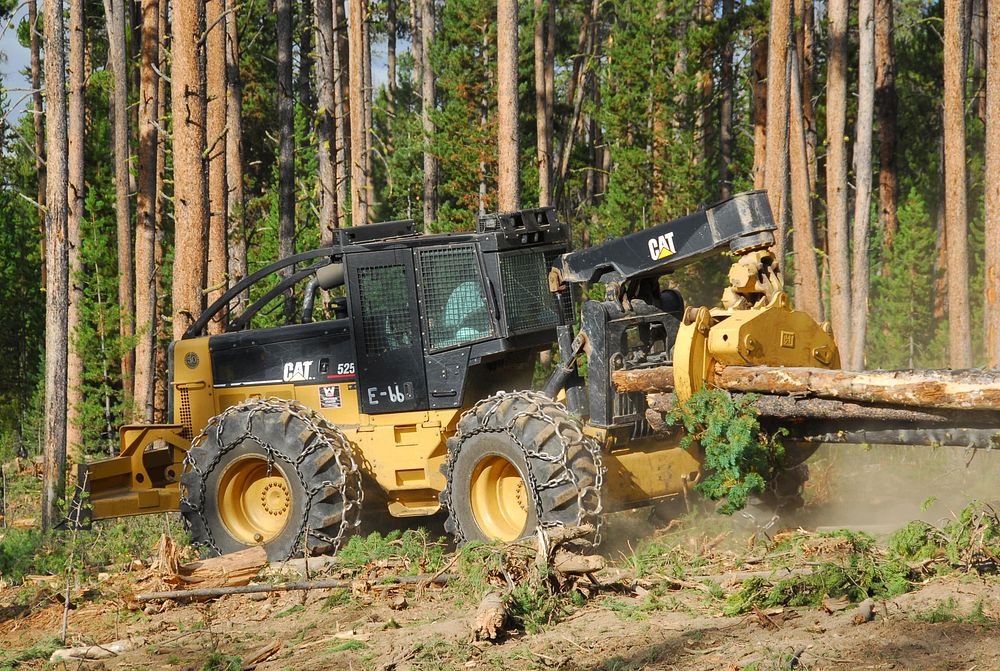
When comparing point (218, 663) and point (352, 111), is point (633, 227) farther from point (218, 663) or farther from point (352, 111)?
point (218, 663)

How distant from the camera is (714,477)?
855cm

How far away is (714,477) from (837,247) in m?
14.1

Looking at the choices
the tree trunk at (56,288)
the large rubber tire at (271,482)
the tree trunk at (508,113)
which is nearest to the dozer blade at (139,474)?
the large rubber tire at (271,482)

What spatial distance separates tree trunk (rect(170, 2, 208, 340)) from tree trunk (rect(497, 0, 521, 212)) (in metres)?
4.95

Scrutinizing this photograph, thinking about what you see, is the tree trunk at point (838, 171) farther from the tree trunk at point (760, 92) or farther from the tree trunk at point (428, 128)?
the tree trunk at point (428, 128)

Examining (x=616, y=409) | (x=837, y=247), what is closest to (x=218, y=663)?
(x=616, y=409)

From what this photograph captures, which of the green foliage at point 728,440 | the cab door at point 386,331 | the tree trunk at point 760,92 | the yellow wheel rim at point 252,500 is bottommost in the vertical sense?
the yellow wheel rim at point 252,500

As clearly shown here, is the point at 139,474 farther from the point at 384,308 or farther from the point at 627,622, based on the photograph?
the point at 627,622

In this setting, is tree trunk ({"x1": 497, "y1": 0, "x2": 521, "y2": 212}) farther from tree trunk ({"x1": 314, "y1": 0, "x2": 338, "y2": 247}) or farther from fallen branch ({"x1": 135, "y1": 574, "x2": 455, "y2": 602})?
fallen branch ({"x1": 135, "y1": 574, "x2": 455, "y2": 602})

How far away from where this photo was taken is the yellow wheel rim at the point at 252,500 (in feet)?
32.8

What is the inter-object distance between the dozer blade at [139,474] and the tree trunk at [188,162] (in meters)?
2.01

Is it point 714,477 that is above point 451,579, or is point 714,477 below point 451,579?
above

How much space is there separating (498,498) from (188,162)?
6208 mm

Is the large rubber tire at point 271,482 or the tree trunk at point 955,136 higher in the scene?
the tree trunk at point 955,136
